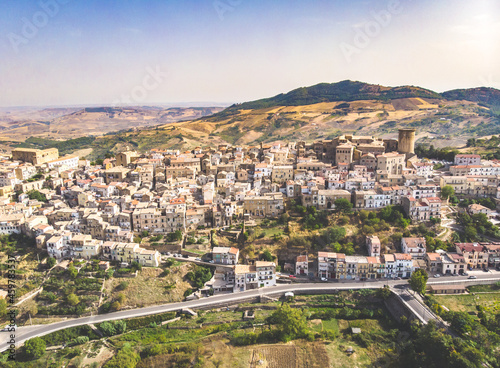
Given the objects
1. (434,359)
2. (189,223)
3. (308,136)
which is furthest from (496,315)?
(308,136)

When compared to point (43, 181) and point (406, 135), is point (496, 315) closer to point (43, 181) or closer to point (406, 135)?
point (406, 135)

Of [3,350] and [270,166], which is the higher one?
[270,166]

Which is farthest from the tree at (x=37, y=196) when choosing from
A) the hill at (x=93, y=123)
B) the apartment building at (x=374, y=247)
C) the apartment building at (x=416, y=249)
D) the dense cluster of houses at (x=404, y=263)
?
the hill at (x=93, y=123)

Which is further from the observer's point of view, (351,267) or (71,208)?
(71,208)

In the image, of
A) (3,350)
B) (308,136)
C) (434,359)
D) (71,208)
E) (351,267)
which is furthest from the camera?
(308,136)

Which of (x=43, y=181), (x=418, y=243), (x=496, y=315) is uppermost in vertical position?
(x=43, y=181)

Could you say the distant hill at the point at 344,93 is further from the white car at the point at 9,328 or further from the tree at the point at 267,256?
the white car at the point at 9,328

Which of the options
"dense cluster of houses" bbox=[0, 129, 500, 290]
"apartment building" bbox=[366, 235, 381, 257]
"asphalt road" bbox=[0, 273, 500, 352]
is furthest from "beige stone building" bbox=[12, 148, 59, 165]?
"apartment building" bbox=[366, 235, 381, 257]

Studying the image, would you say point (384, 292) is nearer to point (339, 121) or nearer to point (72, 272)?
point (72, 272)

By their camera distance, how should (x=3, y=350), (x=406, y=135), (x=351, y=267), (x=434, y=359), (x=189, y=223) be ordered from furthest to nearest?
(x=406, y=135), (x=189, y=223), (x=351, y=267), (x=3, y=350), (x=434, y=359)
